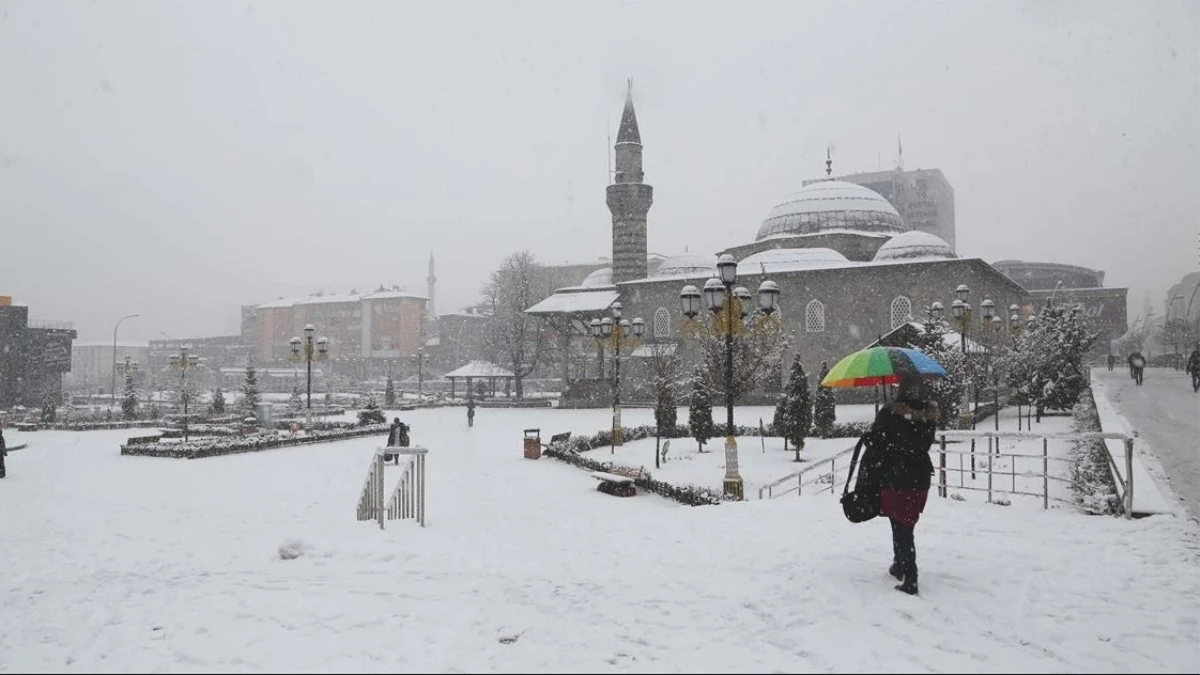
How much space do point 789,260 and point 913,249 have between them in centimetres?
560

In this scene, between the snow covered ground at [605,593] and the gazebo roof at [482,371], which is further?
the gazebo roof at [482,371]

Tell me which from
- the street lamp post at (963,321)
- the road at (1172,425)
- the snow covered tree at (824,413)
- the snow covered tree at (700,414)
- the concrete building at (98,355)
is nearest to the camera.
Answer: the road at (1172,425)

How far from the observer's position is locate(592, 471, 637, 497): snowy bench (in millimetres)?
12820

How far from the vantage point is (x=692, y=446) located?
2022cm

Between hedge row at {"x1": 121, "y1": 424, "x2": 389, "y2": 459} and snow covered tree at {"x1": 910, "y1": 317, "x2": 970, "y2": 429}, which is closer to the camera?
snow covered tree at {"x1": 910, "y1": 317, "x2": 970, "y2": 429}

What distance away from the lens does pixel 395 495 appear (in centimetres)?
924

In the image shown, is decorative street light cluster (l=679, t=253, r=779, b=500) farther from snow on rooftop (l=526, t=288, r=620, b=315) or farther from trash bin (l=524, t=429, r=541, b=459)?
snow on rooftop (l=526, t=288, r=620, b=315)

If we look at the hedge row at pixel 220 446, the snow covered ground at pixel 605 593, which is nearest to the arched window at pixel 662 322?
the hedge row at pixel 220 446

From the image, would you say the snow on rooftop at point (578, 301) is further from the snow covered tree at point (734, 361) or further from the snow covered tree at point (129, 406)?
the snow covered tree at point (129, 406)

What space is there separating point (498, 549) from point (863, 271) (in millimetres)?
29109

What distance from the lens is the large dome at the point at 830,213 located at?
41812mm

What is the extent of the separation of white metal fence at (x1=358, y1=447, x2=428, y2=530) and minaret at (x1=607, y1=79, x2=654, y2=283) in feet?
104

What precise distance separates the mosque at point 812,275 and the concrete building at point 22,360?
30.0 meters

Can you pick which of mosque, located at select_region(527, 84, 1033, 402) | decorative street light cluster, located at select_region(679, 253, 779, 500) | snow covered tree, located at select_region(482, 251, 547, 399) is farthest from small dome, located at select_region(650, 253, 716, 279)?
decorative street light cluster, located at select_region(679, 253, 779, 500)
